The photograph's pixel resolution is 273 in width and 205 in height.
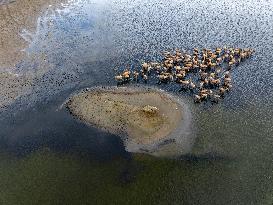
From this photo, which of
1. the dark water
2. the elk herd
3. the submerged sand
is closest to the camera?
the dark water

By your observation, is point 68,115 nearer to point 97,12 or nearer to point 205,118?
point 205,118

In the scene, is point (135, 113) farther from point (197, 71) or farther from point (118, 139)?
point (197, 71)

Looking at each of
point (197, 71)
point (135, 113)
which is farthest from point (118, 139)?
point (197, 71)

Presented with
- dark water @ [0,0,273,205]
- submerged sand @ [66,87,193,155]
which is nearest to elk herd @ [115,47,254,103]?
dark water @ [0,0,273,205]

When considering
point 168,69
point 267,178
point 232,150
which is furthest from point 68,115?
point 267,178

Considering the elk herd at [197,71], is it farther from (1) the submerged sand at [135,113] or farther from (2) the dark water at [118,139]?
(1) the submerged sand at [135,113]

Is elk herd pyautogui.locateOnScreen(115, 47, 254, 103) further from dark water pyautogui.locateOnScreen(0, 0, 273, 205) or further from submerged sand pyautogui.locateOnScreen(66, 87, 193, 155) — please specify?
submerged sand pyautogui.locateOnScreen(66, 87, 193, 155)

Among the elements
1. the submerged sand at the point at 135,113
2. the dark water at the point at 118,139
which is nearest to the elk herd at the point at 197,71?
the dark water at the point at 118,139
